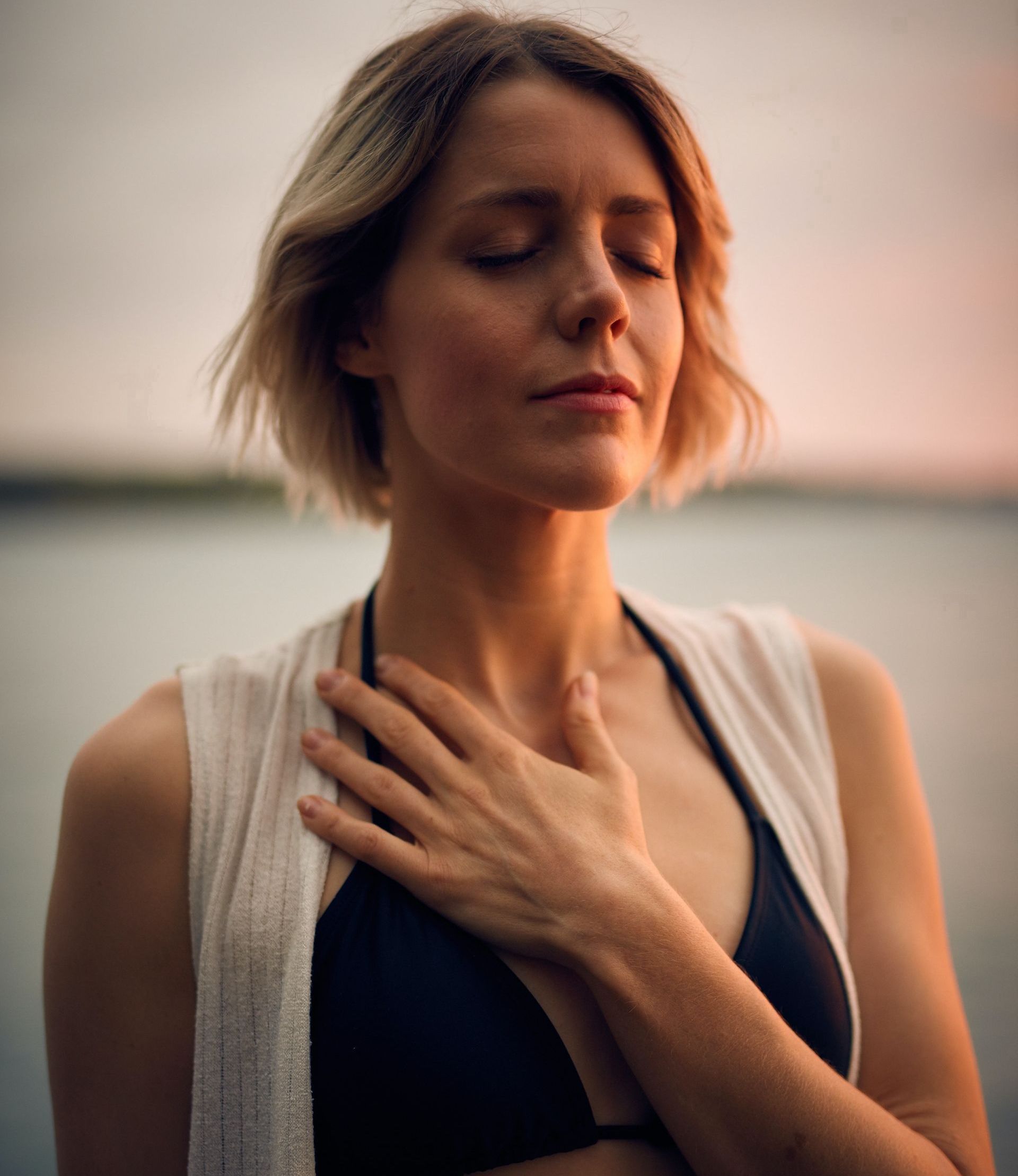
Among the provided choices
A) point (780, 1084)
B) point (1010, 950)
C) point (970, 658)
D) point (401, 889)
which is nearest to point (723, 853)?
point (780, 1084)

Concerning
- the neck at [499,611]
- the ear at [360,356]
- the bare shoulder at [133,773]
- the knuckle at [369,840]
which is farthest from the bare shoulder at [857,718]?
the bare shoulder at [133,773]

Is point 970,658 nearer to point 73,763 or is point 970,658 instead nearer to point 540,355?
point 540,355

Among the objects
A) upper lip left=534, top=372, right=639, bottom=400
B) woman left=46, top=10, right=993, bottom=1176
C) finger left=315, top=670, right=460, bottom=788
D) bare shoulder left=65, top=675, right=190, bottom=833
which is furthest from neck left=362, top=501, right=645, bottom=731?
bare shoulder left=65, top=675, right=190, bottom=833

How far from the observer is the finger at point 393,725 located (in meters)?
1.13

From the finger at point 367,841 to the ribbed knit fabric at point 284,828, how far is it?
2cm

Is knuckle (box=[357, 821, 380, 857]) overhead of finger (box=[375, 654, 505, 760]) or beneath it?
beneath

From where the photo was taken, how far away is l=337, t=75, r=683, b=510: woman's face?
1117mm

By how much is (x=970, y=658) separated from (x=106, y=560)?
5799 mm

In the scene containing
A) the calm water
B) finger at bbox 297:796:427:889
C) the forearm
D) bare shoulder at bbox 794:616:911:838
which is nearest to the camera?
the forearm

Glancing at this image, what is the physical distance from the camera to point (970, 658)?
475 cm

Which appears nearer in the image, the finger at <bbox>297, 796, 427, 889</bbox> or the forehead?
the finger at <bbox>297, 796, 427, 889</bbox>

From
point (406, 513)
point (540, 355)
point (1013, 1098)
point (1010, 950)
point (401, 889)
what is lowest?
point (1013, 1098)

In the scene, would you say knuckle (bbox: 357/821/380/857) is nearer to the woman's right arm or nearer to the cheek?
the woman's right arm

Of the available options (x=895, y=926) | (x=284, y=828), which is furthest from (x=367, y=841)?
(x=895, y=926)
